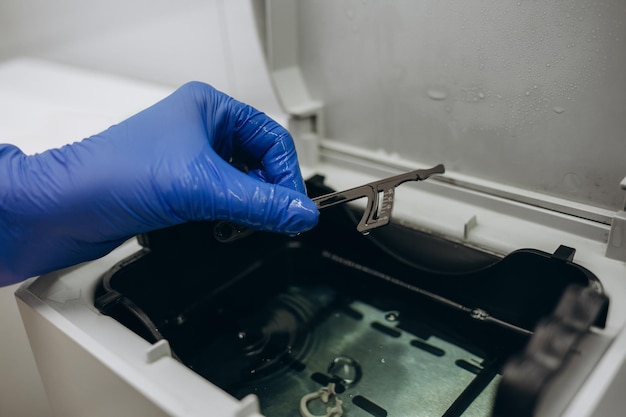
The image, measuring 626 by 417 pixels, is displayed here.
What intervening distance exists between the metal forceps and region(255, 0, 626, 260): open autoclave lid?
130 mm

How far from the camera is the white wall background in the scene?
4.37 ft

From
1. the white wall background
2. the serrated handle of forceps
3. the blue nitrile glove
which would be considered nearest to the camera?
the blue nitrile glove

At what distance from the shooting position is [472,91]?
0.77m

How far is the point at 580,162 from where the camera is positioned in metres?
0.71

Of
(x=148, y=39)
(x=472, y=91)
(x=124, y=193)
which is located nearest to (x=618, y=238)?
(x=472, y=91)

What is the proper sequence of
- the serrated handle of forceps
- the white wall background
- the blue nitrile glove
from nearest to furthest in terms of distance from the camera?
the blue nitrile glove, the serrated handle of forceps, the white wall background

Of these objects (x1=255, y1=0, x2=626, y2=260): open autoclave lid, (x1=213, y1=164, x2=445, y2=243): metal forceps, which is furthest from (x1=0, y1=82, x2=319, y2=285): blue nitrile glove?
(x1=255, y1=0, x2=626, y2=260): open autoclave lid

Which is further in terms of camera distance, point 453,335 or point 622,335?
point 453,335

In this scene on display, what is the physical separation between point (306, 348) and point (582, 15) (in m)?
0.57

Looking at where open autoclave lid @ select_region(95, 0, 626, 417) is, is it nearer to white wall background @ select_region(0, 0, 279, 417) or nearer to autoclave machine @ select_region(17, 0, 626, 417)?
autoclave machine @ select_region(17, 0, 626, 417)

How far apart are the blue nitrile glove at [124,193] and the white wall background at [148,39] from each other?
0.70m

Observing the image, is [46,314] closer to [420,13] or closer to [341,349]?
[341,349]

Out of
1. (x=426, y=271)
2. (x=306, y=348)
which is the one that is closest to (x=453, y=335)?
(x=426, y=271)

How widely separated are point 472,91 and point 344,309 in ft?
1.27
